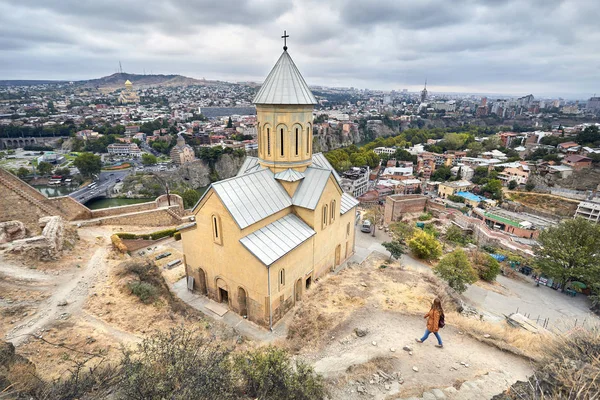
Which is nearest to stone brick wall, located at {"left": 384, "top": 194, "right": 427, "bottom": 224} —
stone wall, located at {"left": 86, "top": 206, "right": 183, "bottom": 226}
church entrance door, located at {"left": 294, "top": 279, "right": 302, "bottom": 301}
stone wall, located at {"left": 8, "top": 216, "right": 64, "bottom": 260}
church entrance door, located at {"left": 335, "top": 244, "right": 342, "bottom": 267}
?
church entrance door, located at {"left": 335, "top": 244, "right": 342, "bottom": 267}

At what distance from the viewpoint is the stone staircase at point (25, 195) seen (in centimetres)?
1766

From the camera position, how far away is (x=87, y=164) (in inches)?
2438

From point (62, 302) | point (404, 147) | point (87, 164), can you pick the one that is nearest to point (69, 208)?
point (62, 302)

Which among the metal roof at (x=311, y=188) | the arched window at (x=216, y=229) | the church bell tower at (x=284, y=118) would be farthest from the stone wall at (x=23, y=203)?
the metal roof at (x=311, y=188)

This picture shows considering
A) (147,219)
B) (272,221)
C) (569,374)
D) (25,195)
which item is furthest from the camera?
(147,219)

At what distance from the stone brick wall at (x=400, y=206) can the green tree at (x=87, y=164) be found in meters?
60.7

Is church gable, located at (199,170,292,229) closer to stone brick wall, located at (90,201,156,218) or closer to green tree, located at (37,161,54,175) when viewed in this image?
stone brick wall, located at (90,201,156,218)

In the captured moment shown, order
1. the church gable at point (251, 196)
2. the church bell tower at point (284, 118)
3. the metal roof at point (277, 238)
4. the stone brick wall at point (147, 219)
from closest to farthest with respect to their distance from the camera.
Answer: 1. the metal roof at point (277, 238)
2. the church gable at point (251, 196)
3. the church bell tower at point (284, 118)
4. the stone brick wall at point (147, 219)

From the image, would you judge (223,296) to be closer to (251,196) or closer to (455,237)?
(251,196)

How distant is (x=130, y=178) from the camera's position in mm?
61406

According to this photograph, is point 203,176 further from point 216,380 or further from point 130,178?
point 216,380

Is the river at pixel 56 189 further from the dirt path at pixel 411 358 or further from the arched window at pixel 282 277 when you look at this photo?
the dirt path at pixel 411 358

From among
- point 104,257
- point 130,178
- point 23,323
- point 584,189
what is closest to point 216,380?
point 23,323

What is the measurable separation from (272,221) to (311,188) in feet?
9.08
